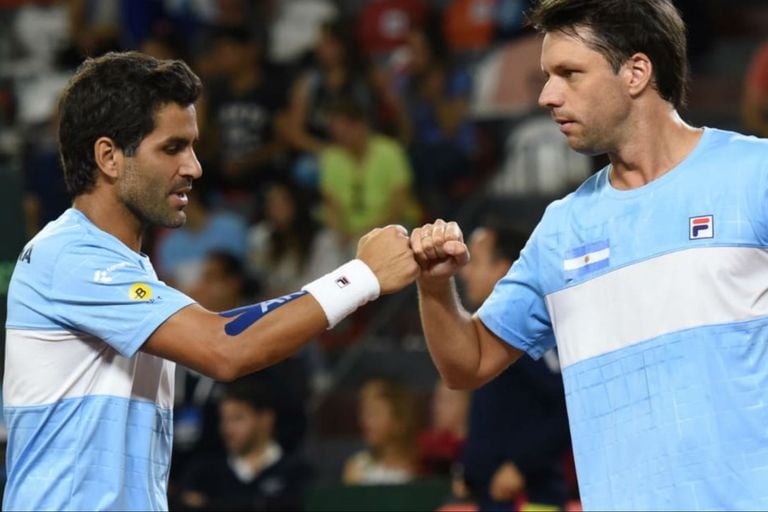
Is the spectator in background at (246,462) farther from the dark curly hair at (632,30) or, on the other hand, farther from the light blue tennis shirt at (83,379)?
the dark curly hair at (632,30)

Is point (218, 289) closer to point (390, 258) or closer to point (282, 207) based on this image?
point (282, 207)

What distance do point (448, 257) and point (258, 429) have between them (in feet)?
12.2

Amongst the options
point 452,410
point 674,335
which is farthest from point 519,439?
point 674,335

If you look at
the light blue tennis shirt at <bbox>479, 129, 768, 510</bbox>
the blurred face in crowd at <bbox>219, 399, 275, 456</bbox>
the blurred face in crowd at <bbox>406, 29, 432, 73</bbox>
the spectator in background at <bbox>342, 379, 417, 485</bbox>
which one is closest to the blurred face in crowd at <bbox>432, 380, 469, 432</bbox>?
the spectator in background at <bbox>342, 379, 417, 485</bbox>

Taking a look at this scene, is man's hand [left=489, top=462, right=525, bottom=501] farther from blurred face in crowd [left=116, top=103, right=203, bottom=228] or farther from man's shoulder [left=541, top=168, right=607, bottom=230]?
blurred face in crowd [left=116, top=103, right=203, bottom=228]

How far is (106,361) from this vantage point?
13.7 ft

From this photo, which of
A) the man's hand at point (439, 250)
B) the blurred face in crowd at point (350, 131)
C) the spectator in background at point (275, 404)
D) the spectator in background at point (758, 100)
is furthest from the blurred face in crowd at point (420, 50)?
the man's hand at point (439, 250)

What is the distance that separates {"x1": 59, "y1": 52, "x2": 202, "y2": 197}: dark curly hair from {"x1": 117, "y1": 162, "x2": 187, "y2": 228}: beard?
7 cm

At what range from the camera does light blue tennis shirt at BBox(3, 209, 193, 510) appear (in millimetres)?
4051

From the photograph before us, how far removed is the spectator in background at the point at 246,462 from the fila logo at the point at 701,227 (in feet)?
12.8

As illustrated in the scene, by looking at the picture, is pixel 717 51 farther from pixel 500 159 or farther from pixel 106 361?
pixel 106 361

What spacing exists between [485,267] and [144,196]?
2.83m

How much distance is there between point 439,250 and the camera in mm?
4590

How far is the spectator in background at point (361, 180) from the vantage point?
404 inches
